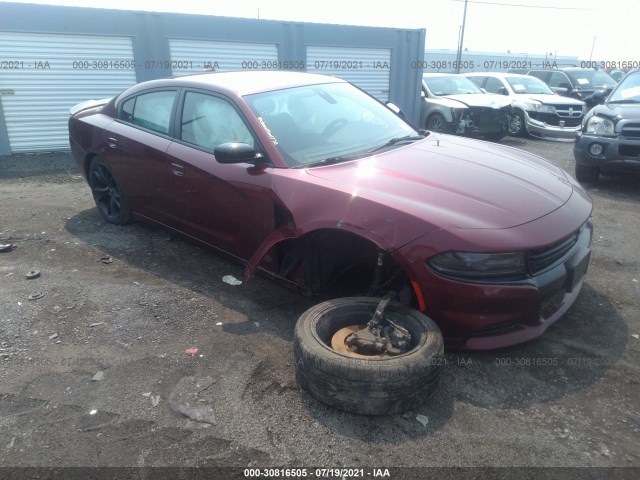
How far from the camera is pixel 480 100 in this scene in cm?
1187

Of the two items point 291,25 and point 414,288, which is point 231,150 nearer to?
point 414,288

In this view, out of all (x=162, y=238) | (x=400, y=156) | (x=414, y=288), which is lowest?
(x=162, y=238)

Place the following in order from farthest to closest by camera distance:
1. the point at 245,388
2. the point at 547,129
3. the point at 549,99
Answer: the point at 549,99 < the point at 547,129 < the point at 245,388

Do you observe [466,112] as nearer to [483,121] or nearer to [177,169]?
[483,121]

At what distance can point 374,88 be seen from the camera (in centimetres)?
1412

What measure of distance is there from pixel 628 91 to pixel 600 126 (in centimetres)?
116

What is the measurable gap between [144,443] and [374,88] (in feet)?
42.6

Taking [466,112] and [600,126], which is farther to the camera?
[466,112]

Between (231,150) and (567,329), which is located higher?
(231,150)

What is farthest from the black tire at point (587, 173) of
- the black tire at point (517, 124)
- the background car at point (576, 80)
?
the background car at point (576, 80)

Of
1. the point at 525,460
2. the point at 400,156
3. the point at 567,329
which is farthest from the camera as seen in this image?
the point at 400,156

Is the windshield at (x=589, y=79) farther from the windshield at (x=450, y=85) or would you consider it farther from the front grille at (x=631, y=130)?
the front grille at (x=631, y=130)

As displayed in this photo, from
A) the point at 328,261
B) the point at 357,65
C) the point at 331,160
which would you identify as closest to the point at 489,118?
the point at 357,65

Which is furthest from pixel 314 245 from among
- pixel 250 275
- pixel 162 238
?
pixel 162 238
